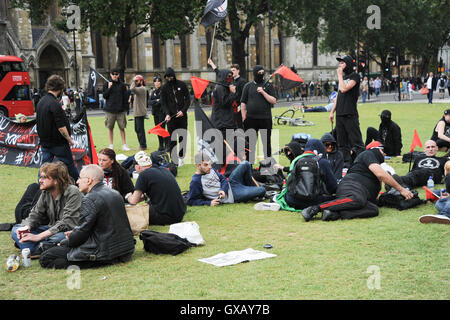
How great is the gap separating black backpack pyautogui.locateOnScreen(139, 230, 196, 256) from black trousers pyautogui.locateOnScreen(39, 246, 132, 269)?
1.28 ft

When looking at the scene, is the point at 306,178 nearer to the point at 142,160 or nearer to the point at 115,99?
the point at 142,160

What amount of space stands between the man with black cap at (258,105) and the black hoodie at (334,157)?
1.60 meters

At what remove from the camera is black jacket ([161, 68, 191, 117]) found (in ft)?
40.9

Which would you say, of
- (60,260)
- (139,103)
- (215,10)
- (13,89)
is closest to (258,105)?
(215,10)

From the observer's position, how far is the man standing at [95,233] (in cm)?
562

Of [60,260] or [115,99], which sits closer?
[60,260]

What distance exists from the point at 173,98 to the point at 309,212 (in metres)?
5.81

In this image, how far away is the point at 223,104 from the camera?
1069 centimetres

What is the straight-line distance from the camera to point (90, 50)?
157ft

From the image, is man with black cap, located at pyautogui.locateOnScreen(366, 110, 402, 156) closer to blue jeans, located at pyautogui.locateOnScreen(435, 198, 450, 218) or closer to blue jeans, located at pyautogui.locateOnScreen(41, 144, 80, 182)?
blue jeans, located at pyautogui.locateOnScreen(435, 198, 450, 218)

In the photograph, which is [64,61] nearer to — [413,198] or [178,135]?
[178,135]

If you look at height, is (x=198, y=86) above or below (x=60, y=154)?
above

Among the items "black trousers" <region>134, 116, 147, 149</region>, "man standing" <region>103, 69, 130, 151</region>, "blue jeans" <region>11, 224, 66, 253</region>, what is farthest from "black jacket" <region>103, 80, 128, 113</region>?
"blue jeans" <region>11, 224, 66, 253</region>

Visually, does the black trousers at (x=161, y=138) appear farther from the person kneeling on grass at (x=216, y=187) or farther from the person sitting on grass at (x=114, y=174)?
the person sitting on grass at (x=114, y=174)
